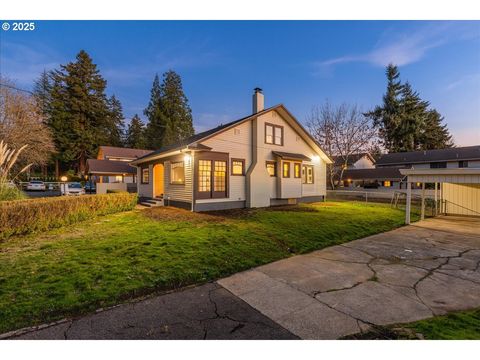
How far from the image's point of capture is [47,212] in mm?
7586

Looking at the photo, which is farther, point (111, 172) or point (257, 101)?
point (111, 172)

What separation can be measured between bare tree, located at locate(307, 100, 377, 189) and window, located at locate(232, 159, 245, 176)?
61.9 ft

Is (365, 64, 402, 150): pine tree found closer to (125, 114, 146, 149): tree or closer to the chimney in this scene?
the chimney

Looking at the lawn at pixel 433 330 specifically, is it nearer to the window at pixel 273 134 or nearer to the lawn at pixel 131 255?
the lawn at pixel 131 255

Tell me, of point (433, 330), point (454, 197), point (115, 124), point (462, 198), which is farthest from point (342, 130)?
point (115, 124)

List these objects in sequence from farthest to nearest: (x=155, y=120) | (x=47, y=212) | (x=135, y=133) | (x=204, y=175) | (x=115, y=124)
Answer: (x=135, y=133) < (x=115, y=124) < (x=155, y=120) < (x=204, y=175) < (x=47, y=212)

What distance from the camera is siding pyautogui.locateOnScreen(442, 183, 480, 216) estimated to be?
1299cm

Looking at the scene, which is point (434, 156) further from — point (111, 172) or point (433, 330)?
point (111, 172)

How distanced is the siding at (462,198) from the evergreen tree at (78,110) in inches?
1847

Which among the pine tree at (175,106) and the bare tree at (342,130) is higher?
the pine tree at (175,106)

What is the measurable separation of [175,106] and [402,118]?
151 feet

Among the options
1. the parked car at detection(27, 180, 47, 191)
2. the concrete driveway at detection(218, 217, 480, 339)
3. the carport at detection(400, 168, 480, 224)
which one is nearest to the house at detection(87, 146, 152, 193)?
the parked car at detection(27, 180, 47, 191)

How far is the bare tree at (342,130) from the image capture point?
28.1 metres

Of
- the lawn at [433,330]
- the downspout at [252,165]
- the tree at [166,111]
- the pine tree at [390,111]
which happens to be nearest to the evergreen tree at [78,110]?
the tree at [166,111]
